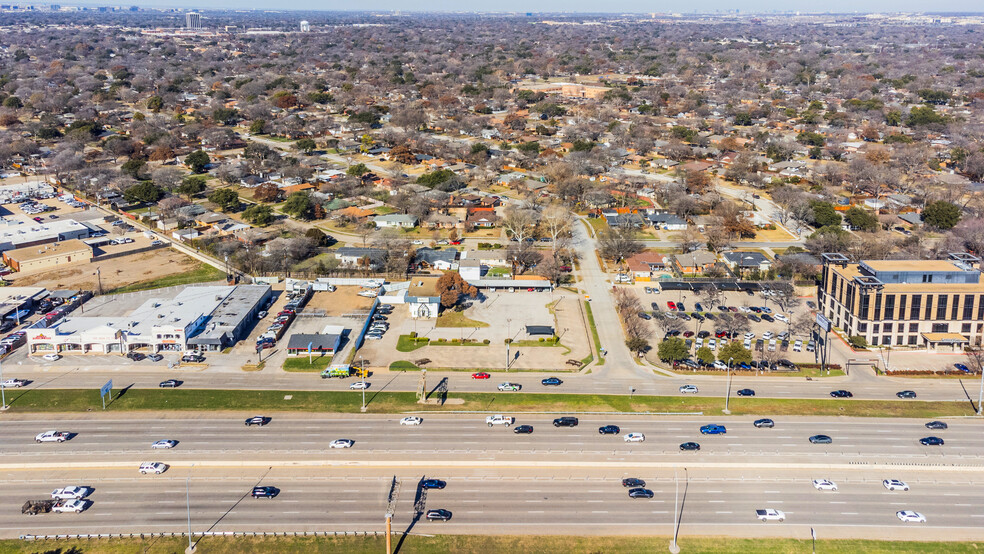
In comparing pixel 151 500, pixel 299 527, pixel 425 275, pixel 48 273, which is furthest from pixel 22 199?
pixel 299 527

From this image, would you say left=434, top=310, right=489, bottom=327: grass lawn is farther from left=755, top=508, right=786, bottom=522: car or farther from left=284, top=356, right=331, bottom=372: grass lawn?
left=755, top=508, right=786, bottom=522: car

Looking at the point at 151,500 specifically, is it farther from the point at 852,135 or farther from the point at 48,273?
the point at 852,135

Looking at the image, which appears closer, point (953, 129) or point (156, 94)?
point (953, 129)

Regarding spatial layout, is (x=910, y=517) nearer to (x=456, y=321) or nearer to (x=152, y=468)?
(x=456, y=321)

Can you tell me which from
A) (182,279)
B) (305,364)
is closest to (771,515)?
(305,364)

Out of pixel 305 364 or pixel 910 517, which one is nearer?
pixel 910 517

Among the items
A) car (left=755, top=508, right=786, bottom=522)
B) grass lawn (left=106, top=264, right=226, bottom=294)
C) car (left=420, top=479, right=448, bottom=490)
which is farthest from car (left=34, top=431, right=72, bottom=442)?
car (left=755, top=508, right=786, bottom=522)

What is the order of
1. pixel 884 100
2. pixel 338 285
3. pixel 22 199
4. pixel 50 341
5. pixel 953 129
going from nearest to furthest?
1. pixel 50 341
2. pixel 338 285
3. pixel 22 199
4. pixel 953 129
5. pixel 884 100
